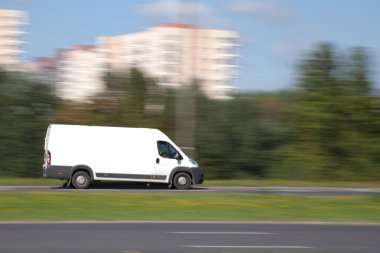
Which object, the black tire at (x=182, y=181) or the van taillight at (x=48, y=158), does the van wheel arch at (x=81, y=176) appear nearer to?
the van taillight at (x=48, y=158)

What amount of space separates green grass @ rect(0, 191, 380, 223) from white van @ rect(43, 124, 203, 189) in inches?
127

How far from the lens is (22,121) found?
35656 mm

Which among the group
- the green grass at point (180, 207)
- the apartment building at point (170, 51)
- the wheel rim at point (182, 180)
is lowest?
the green grass at point (180, 207)

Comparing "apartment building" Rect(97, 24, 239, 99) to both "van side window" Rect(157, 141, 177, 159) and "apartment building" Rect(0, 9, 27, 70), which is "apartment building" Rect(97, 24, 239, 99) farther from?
"van side window" Rect(157, 141, 177, 159)
